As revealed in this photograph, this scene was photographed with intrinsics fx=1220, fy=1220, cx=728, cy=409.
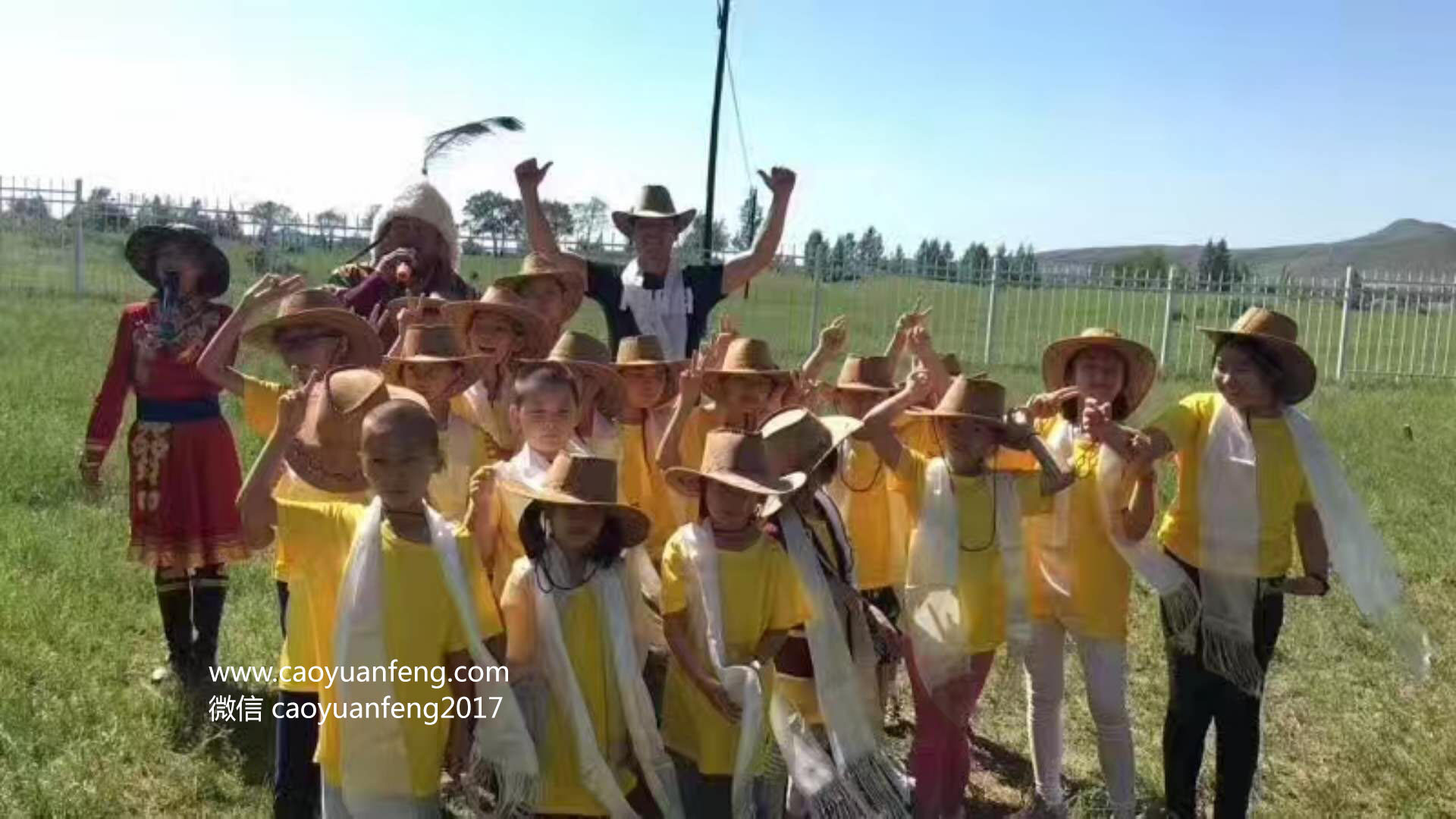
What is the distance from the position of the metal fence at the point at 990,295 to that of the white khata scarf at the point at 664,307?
10.9 m

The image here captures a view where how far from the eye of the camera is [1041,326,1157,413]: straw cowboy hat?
157 inches

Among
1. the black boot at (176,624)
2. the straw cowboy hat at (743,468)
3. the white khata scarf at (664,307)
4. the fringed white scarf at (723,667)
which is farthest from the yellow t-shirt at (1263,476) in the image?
the black boot at (176,624)

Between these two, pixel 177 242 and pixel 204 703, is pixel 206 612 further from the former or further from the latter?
pixel 177 242

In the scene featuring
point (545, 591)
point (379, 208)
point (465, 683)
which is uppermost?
point (379, 208)

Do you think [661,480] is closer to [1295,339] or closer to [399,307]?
[399,307]

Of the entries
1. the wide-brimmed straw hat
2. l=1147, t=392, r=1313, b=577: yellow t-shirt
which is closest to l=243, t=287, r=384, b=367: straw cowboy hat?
the wide-brimmed straw hat

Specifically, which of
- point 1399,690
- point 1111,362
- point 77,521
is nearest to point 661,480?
point 1111,362

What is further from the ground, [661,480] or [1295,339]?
[1295,339]

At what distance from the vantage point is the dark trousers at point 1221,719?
12.8 feet

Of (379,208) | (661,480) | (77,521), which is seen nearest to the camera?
(661,480)

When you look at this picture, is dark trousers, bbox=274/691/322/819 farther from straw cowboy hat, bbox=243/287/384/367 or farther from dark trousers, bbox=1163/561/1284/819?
dark trousers, bbox=1163/561/1284/819

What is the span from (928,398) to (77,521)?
487 cm

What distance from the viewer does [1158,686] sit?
18.4ft

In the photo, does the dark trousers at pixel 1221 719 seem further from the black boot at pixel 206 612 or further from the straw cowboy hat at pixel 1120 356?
the black boot at pixel 206 612
